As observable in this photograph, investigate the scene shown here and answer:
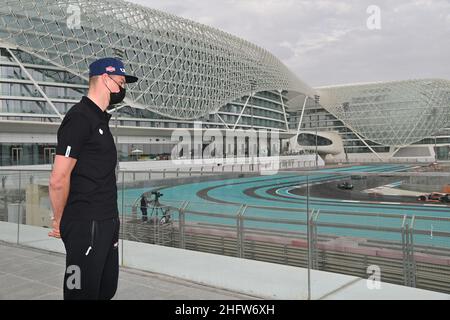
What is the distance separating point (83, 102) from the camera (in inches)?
111

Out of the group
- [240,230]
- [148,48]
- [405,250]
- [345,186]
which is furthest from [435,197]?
[148,48]

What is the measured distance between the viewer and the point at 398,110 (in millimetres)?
119750

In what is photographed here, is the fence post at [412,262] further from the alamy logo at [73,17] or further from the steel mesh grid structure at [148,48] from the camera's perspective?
the alamy logo at [73,17]

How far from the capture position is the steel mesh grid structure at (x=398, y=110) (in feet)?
386

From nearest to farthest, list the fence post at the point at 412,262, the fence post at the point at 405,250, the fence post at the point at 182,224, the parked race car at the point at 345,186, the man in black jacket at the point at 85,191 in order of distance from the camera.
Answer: the man in black jacket at the point at 85,191 < the parked race car at the point at 345,186 < the fence post at the point at 405,250 < the fence post at the point at 412,262 < the fence post at the point at 182,224

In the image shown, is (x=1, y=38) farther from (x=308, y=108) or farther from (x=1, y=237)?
(x=308, y=108)

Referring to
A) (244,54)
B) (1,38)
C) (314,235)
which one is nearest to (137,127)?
(1,38)

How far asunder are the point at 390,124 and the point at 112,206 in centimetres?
12829

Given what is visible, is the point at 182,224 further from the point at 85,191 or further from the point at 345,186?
the point at 85,191

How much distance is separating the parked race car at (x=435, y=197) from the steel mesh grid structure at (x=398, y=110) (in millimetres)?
120542

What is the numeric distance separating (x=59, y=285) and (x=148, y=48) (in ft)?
218

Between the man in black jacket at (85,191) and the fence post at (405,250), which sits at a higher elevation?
the man in black jacket at (85,191)

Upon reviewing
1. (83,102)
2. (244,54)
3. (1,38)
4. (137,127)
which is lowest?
(83,102)

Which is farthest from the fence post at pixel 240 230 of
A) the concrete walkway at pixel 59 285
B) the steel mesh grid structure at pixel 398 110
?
the steel mesh grid structure at pixel 398 110
